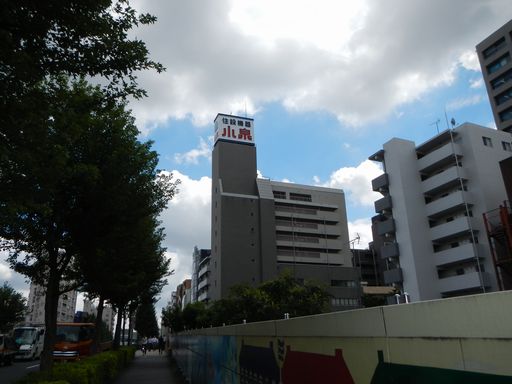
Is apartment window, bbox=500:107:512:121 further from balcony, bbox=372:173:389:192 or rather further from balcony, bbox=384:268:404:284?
balcony, bbox=384:268:404:284

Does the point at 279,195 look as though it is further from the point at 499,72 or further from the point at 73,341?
the point at 73,341

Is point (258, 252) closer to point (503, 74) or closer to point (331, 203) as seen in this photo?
point (331, 203)

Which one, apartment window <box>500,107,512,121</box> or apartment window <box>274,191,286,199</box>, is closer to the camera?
apartment window <box>500,107,512,121</box>

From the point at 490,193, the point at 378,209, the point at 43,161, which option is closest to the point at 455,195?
the point at 490,193

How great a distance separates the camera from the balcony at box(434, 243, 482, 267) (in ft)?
125

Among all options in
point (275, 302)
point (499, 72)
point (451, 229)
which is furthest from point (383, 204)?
point (499, 72)

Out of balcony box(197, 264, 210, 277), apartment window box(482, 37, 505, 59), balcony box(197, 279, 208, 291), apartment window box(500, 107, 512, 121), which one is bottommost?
balcony box(197, 279, 208, 291)

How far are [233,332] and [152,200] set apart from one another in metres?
5.85

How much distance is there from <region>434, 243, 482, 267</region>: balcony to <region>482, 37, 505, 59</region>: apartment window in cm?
3199

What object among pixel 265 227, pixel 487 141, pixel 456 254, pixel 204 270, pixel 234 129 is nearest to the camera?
pixel 456 254

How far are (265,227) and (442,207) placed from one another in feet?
110

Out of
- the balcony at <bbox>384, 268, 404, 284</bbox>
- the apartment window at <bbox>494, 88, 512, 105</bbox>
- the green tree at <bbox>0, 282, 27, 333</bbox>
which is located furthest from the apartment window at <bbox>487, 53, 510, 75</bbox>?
the green tree at <bbox>0, 282, 27, 333</bbox>

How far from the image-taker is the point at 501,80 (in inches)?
2156

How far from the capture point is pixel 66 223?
1109 centimetres
